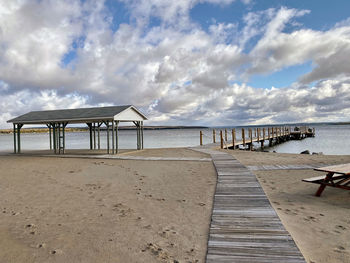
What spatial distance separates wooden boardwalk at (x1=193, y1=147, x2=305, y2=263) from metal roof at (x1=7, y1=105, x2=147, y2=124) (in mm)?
10517

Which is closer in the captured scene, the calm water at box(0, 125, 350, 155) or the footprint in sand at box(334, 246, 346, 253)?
the footprint in sand at box(334, 246, 346, 253)

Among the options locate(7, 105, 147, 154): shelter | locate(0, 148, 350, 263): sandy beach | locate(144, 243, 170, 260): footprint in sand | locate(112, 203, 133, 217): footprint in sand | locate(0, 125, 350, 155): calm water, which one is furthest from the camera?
locate(0, 125, 350, 155): calm water

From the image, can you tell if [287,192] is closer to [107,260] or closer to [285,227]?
[285,227]

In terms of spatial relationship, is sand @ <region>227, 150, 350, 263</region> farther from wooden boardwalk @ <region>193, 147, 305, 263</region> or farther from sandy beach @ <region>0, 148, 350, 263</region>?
wooden boardwalk @ <region>193, 147, 305, 263</region>

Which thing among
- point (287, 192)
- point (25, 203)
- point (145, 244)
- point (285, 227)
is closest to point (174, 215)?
point (145, 244)

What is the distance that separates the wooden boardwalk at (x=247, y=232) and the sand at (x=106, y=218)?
0.21 metres

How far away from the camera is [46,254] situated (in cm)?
326

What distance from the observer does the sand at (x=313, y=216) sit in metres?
3.20

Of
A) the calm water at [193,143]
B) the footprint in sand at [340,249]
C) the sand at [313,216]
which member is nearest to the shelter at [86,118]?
the calm water at [193,143]

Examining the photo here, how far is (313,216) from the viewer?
4.45 metres

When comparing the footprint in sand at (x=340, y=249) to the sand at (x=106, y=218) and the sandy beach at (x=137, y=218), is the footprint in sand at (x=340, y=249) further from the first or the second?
the sand at (x=106, y=218)

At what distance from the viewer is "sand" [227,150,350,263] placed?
3.20 meters

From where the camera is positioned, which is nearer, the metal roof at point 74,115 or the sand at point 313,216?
the sand at point 313,216

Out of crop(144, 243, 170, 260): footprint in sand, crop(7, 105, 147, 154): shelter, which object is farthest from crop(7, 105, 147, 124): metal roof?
crop(144, 243, 170, 260): footprint in sand
